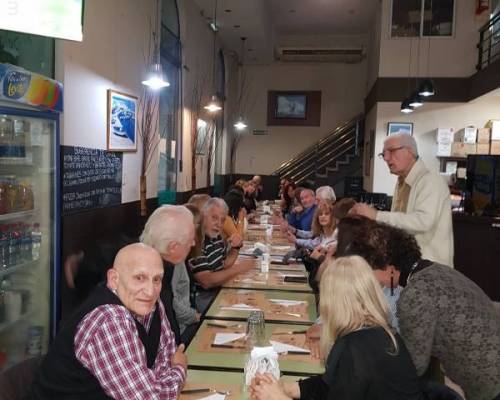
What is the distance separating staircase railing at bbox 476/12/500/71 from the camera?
25.6 feet

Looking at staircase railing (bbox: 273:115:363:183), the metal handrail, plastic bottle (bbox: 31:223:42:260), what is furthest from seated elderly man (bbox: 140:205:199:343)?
the metal handrail

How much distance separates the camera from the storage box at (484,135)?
8.13 m

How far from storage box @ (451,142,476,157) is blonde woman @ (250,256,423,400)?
25.3 ft

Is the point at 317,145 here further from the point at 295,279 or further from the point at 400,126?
the point at 295,279

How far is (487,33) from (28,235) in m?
8.71

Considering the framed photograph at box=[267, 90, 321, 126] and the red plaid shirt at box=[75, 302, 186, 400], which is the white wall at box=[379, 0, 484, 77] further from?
the red plaid shirt at box=[75, 302, 186, 400]

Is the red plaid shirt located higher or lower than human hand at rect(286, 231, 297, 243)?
higher

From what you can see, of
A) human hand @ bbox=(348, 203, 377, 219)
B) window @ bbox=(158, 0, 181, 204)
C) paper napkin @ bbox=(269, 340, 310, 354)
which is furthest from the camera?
window @ bbox=(158, 0, 181, 204)

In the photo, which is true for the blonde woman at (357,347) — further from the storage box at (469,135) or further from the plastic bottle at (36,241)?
the storage box at (469,135)

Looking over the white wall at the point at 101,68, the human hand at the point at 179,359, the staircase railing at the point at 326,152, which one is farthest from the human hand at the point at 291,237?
the staircase railing at the point at 326,152

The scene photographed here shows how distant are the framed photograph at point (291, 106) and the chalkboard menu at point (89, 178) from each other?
8.36 m

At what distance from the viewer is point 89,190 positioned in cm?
423

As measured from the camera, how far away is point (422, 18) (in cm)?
881

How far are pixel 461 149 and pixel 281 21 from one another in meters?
5.61
